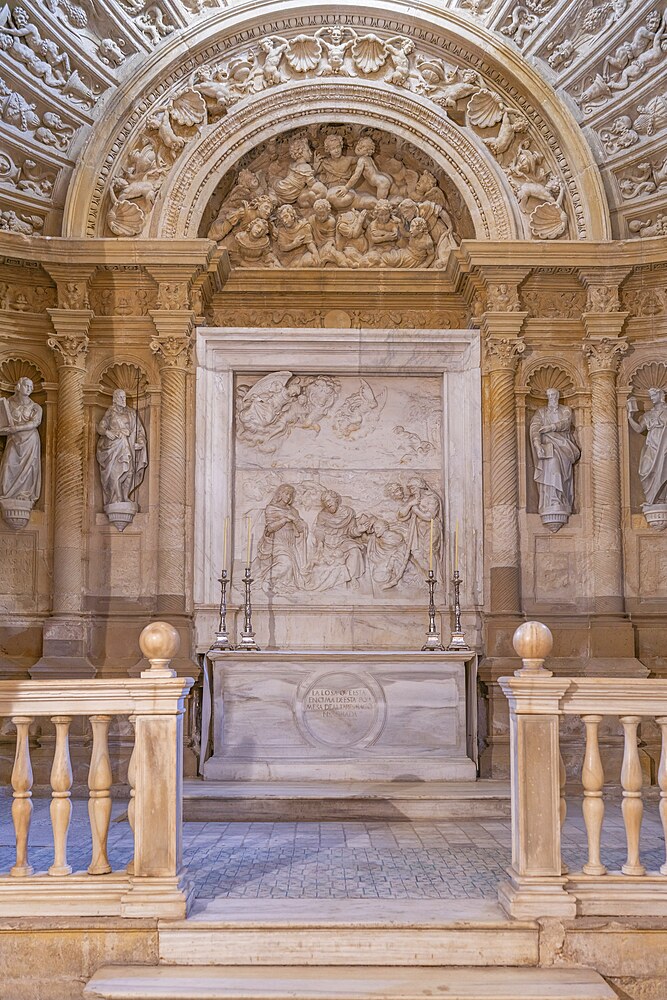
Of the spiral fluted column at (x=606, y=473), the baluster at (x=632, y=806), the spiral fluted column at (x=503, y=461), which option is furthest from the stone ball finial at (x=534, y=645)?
the spiral fluted column at (x=606, y=473)

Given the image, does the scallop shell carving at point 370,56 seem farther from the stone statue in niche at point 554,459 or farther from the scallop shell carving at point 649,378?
the scallop shell carving at point 649,378

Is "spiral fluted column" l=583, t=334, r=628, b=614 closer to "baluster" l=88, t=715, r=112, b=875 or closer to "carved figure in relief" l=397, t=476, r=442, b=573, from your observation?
"carved figure in relief" l=397, t=476, r=442, b=573

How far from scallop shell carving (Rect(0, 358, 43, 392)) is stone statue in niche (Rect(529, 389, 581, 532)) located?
487 centimetres

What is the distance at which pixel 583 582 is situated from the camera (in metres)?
9.57

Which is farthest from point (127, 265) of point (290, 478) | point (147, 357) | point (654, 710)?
point (654, 710)

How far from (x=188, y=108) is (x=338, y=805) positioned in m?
6.77

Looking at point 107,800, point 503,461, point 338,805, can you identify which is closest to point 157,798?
point 107,800

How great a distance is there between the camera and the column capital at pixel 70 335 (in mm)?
9477

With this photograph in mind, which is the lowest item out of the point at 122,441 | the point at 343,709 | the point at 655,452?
the point at 343,709

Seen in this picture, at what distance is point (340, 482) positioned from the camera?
10.0 m

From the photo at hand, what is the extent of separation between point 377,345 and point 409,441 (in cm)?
102

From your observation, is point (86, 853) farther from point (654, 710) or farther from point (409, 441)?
point (409, 441)

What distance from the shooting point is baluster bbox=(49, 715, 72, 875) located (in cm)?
486

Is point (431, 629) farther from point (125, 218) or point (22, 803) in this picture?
point (125, 218)
